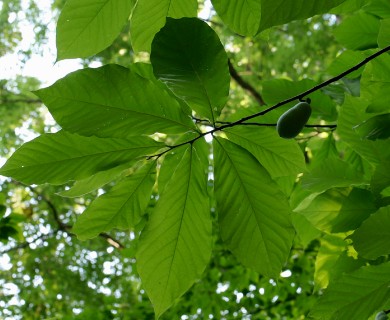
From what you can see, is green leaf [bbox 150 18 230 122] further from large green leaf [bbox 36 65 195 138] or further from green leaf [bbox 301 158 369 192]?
green leaf [bbox 301 158 369 192]

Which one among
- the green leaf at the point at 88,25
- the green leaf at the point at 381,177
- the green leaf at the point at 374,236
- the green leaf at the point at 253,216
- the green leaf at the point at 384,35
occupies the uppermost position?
the green leaf at the point at 88,25

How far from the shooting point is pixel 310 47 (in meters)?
5.62

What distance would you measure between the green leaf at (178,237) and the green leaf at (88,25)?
0.80ft

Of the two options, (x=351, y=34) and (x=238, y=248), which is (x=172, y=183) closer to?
(x=238, y=248)

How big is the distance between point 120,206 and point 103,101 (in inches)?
8.8

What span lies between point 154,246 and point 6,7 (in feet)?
20.0

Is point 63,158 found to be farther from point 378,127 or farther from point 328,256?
point 328,256

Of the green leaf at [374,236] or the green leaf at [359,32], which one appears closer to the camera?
the green leaf at [374,236]

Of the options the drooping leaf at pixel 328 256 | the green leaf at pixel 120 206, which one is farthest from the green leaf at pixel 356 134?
the green leaf at pixel 120 206

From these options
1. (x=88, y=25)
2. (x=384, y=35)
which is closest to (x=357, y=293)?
(x=384, y=35)

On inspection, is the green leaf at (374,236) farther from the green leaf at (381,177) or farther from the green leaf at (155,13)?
the green leaf at (155,13)

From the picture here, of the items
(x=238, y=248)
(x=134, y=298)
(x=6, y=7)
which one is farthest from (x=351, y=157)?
(x=6, y=7)

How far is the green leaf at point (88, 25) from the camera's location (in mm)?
816

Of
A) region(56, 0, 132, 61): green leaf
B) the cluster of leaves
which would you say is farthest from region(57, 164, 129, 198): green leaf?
region(56, 0, 132, 61): green leaf
